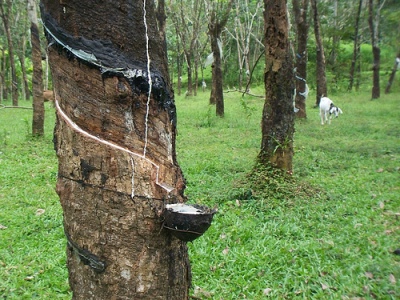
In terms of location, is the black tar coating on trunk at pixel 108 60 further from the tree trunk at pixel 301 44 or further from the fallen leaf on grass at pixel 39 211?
the tree trunk at pixel 301 44

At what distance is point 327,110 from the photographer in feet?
37.6

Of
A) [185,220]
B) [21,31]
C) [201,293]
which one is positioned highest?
[21,31]

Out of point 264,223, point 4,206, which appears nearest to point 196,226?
point 264,223

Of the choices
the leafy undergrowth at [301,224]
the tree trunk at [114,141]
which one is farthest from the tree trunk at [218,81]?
the tree trunk at [114,141]

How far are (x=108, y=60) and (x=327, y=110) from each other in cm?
1102

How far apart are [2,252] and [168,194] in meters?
3.39

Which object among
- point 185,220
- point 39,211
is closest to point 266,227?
point 39,211

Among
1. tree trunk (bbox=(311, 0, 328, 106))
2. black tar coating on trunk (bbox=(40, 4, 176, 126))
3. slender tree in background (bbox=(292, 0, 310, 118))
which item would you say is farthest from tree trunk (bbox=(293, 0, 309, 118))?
black tar coating on trunk (bbox=(40, 4, 176, 126))

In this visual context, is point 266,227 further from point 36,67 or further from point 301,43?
point 301,43

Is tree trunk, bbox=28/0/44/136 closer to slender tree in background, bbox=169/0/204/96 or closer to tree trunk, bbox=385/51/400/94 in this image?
slender tree in background, bbox=169/0/204/96

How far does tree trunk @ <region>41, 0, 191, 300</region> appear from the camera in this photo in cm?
120

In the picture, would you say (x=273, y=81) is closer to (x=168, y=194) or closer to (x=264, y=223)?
(x=264, y=223)

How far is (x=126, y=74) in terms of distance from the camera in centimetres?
120

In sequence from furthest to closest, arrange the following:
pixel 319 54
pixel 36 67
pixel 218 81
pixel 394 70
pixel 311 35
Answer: pixel 311 35
pixel 394 70
pixel 319 54
pixel 218 81
pixel 36 67
